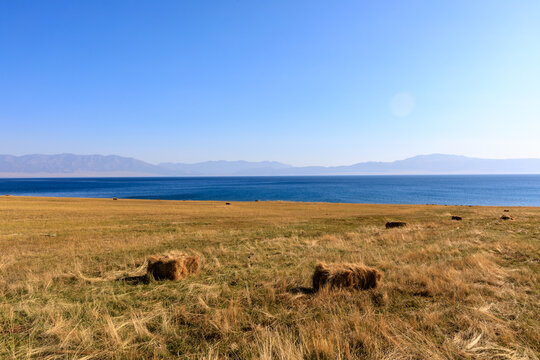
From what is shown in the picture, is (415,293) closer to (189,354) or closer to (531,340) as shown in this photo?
(531,340)

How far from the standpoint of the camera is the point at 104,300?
6.82 meters

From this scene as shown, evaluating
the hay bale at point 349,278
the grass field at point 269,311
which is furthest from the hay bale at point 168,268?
the hay bale at point 349,278

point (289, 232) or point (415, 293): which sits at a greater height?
point (415, 293)

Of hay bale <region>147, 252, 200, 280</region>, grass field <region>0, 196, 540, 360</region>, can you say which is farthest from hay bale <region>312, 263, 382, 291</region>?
hay bale <region>147, 252, 200, 280</region>

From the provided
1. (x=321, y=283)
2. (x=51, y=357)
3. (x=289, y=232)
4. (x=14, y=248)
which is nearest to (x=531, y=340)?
(x=321, y=283)

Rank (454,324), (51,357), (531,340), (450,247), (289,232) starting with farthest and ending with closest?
(289,232)
(450,247)
(454,324)
(531,340)
(51,357)

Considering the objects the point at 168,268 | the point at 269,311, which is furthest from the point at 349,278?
the point at 168,268

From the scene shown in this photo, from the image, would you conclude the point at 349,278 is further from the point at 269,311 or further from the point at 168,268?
the point at 168,268

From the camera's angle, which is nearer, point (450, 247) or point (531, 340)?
point (531, 340)

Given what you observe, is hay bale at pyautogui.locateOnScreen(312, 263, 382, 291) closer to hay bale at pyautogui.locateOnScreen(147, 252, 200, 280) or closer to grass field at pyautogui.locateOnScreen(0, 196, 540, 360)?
grass field at pyautogui.locateOnScreen(0, 196, 540, 360)

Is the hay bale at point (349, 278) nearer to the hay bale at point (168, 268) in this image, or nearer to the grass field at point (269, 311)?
the grass field at point (269, 311)

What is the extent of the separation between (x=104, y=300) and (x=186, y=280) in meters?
2.41

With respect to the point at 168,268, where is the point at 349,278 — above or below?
above

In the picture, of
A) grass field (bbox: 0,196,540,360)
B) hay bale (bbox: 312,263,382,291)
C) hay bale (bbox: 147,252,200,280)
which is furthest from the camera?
hay bale (bbox: 147,252,200,280)
